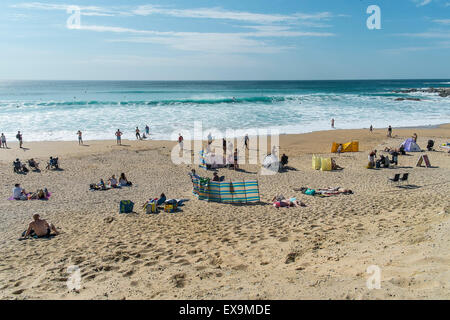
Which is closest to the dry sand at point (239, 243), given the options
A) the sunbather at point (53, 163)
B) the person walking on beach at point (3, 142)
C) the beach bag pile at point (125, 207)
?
the beach bag pile at point (125, 207)

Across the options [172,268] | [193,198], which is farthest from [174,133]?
[172,268]

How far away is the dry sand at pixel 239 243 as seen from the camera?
4750 mm

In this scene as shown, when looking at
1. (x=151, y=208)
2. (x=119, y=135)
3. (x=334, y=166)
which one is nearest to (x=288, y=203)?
(x=151, y=208)

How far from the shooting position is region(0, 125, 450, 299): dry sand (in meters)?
4.75

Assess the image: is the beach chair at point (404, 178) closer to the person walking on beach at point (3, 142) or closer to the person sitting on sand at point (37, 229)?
the person sitting on sand at point (37, 229)

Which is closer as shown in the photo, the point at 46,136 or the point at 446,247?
the point at 446,247

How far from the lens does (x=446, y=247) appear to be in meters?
5.19

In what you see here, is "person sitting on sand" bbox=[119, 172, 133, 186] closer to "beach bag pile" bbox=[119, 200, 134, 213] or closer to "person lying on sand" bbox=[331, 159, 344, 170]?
"beach bag pile" bbox=[119, 200, 134, 213]

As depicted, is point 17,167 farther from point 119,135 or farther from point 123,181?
point 119,135

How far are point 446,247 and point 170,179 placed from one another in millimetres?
11442

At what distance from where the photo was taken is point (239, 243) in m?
7.18

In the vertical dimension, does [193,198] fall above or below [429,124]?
below
